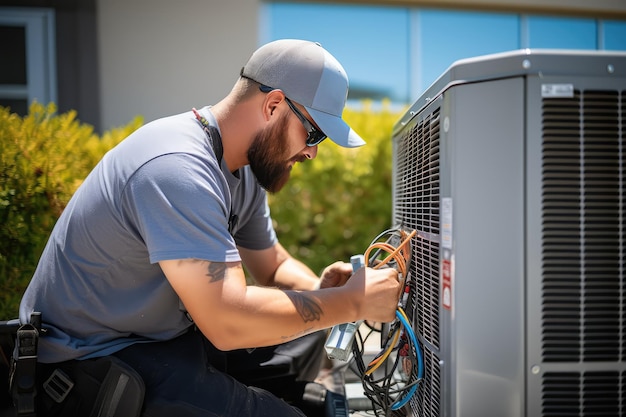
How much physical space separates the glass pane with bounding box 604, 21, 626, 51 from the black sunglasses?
661 centimetres

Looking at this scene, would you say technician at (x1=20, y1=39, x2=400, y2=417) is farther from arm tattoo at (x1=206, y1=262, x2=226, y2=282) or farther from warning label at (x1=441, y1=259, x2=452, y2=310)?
warning label at (x1=441, y1=259, x2=452, y2=310)

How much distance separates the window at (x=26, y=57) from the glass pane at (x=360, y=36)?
255 centimetres

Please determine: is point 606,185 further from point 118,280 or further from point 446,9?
point 446,9

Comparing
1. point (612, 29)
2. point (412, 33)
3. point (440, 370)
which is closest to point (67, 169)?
point (440, 370)

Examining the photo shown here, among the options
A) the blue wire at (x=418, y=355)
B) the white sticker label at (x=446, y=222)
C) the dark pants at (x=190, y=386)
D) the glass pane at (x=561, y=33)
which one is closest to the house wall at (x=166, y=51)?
the glass pane at (x=561, y=33)

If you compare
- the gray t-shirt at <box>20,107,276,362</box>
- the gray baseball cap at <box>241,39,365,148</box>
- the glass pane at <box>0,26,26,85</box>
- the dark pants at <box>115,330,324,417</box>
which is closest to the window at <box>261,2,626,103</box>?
the glass pane at <box>0,26,26,85</box>

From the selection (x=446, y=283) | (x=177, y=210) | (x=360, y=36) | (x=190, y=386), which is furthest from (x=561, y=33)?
(x=190, y=386)

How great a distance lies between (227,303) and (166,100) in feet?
16.2

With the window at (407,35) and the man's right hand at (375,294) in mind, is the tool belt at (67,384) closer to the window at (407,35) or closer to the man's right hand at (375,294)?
the man's right hand at (375,294)

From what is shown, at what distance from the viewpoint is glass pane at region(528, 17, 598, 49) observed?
6.51m

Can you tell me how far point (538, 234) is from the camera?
1.16m

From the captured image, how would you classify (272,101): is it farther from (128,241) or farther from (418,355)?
(418,355)

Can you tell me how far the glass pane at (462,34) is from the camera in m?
6.41

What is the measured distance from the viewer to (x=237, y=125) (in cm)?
172
